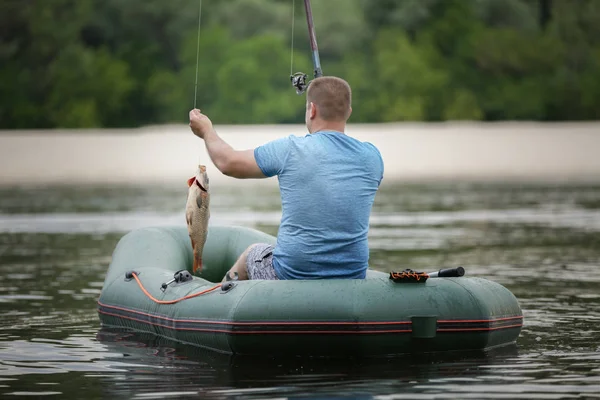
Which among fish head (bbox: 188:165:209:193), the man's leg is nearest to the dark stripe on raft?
the man's leg

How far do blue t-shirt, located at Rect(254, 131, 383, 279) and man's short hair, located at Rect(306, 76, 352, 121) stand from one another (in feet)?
0.34

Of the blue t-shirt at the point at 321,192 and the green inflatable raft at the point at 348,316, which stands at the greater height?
the blue t-shirt at the point at 321,192

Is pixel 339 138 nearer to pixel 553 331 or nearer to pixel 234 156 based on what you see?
pixel 234 156

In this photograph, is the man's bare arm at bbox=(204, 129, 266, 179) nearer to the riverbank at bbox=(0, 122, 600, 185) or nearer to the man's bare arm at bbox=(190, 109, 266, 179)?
the man's bare arm at bbox=(190, 109, 266, 179)

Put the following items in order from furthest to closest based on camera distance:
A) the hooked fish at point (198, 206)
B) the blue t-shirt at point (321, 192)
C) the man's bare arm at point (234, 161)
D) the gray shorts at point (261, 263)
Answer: the hooked fish at point (198, 206)
the gray shorts at point (261, 263)
the blue t-shirt at point (321, 192)
the man's bare arm at point (234, 161)

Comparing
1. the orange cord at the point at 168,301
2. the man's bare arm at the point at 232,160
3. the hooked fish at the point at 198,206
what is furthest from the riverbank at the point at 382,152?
the man's bare arm at the point at 232,160

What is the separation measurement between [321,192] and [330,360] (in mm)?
884

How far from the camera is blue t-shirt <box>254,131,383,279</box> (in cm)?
733

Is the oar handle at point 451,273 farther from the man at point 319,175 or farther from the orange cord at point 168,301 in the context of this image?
the orange cord at point 168,301

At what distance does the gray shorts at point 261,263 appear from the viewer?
7.74 metres

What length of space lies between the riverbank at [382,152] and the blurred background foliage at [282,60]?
3684 mm

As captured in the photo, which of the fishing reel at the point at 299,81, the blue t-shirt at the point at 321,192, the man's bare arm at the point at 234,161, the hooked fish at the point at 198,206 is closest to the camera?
the man's bare arm at the point at 234,161

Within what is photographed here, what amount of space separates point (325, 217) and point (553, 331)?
76.8 inches

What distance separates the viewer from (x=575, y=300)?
1014 centimetres
